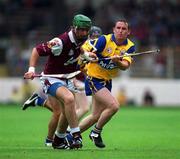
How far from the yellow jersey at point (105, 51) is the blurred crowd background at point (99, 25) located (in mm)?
21006

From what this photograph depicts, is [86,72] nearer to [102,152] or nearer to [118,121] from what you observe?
[102,152]

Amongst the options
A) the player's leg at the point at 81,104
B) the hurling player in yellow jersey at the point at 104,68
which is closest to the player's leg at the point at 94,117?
the hurling player in yellow jersey at the point at 104,68

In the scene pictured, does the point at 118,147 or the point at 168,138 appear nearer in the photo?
the point at 118,147

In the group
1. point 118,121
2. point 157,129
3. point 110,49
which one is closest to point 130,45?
point 110,49

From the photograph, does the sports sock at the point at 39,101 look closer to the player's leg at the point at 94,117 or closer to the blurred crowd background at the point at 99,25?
the player's leg at the point at 94,117

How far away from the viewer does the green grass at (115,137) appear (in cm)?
1503

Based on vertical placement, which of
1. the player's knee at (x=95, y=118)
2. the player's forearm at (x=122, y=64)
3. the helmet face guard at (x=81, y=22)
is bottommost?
the player's knee at (x=95, y=118)

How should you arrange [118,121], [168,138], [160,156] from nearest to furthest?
[160,156], [168,138], [118,121]

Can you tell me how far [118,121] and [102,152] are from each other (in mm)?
13152

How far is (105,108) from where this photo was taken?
16.8 m

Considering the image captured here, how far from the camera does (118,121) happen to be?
28.7 metres

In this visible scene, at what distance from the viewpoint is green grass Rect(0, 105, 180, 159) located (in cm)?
1503

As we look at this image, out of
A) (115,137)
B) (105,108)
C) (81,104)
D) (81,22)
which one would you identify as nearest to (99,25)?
(115,137)

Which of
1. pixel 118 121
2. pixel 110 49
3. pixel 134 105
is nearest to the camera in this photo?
pixel 110 49
